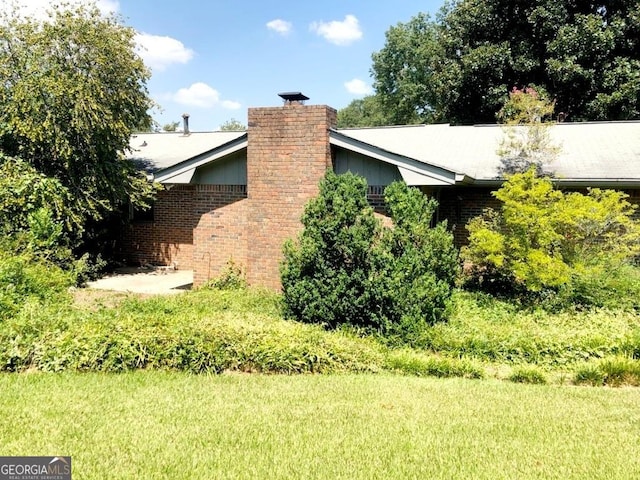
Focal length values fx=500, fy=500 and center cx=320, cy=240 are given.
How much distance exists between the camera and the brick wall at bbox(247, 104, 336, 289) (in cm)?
993

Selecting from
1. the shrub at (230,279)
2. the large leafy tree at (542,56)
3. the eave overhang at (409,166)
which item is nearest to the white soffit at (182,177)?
the shrub at (230,279)

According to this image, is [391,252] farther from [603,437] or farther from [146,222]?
[146,222]

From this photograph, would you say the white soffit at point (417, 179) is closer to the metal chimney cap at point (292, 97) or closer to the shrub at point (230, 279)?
the metal chimney cap at point (292, 97)

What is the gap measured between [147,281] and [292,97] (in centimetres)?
658

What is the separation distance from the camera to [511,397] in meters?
5.50

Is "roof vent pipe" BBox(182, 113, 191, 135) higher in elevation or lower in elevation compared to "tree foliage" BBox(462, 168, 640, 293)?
higher

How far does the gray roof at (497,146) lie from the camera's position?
10.5 meters

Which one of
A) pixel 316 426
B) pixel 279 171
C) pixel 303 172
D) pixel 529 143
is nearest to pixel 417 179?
pixel 303 172

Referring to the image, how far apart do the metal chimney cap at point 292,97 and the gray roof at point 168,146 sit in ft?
19.2

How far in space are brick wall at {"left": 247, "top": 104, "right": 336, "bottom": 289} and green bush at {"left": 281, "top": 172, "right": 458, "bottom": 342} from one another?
67.6 inches

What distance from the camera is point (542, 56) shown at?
67.3 feet

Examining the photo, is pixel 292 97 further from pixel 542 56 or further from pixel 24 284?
pixel 542 56

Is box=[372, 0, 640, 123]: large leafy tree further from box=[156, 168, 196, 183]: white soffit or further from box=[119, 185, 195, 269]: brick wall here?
box=[156, 168, 196, 183]: white soffit

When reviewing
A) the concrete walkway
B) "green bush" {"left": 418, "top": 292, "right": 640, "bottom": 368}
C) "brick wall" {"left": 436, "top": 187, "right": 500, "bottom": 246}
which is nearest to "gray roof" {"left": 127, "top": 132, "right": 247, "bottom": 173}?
the concrete walkway
